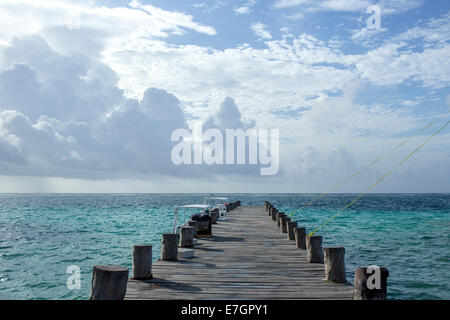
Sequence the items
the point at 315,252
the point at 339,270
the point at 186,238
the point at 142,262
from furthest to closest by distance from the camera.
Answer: the point at 186,238 → the point at 315,252 → the point at 142,262 → the point at 339,270

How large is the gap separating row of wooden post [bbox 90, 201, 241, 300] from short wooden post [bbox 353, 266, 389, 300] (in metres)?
3.67

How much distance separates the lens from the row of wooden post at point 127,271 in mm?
5809

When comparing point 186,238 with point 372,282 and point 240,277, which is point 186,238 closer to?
point 240,277

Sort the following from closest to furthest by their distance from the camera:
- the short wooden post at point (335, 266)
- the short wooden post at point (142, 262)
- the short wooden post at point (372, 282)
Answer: the short wooden post at point (372, 282)
the short wooden post at point (335, 266)
the short wooden post at point (142, 262)

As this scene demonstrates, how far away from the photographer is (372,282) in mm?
5773

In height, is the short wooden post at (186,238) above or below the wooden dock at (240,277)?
above

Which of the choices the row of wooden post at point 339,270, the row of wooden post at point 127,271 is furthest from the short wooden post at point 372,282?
the row of wooden post at point 127,271

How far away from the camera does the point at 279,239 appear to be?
14.9 metres

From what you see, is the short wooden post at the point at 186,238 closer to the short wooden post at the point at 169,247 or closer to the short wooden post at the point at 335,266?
the short wooden post at the point at 169,247

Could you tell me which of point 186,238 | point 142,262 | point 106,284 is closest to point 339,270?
point 142,262

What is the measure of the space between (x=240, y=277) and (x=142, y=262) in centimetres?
214
